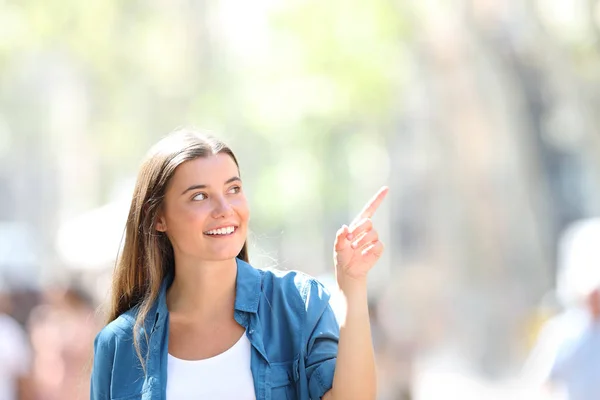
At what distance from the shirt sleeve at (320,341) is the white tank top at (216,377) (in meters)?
0.19

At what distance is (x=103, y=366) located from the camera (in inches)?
151

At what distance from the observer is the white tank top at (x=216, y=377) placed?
11.8ft

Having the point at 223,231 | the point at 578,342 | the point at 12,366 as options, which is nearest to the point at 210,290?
the point at 223,231

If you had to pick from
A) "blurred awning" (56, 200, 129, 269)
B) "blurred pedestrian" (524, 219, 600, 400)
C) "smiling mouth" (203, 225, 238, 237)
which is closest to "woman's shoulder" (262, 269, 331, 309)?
"smiling mouth" (203, 225, 238, 237)

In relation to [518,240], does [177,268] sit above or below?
below

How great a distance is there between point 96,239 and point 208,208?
8594 millimetres

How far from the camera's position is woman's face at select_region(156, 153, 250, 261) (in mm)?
3729

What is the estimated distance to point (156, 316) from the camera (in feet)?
12.7

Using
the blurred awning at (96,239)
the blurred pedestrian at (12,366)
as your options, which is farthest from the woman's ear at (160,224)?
the blurred awning at (96,239)

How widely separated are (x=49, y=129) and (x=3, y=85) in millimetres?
5625

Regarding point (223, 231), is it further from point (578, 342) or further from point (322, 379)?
point (578, 342)

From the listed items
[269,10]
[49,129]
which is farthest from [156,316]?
[49,129]

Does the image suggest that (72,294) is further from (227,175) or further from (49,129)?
(49,129)

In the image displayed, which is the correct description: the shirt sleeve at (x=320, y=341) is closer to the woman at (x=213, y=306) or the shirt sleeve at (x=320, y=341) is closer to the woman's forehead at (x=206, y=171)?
Answer: the woman at (x=213, y=306)
